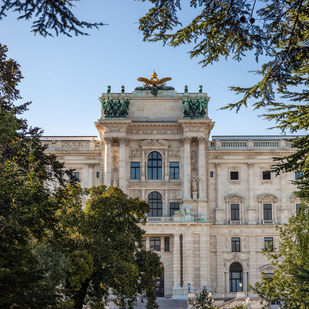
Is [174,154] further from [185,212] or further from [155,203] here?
[185,212]

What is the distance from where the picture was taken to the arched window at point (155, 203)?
59.9 meters

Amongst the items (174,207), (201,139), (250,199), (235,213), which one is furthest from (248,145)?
(174,207)

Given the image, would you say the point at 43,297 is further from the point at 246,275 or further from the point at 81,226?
the point at 246,275

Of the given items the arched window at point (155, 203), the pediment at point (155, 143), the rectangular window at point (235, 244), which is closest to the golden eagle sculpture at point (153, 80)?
the pediment at point (155, 143)

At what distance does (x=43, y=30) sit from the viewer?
8914mm

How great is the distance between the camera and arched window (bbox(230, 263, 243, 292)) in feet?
201

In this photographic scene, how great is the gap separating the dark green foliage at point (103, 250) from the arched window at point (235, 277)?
3054cm

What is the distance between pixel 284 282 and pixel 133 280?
8.59 meters

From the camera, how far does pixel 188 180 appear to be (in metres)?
59.4

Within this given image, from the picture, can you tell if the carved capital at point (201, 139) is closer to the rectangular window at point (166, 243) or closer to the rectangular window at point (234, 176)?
the rectangular window at point (234, 176)

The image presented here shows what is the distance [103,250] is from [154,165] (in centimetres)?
3203

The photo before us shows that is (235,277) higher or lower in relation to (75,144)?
lower

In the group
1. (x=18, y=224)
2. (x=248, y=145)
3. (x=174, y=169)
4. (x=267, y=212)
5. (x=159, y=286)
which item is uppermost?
(x=248, y=145)

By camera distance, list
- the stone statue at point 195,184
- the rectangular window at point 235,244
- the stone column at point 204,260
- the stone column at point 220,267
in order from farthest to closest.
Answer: the rectangular window at point 235,244, the stone column at point 220,267, the stone statue at point 195,184, the stone column at point 204,260
